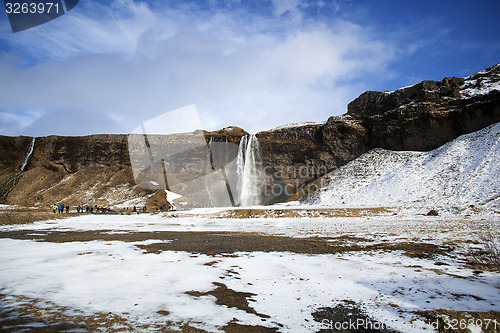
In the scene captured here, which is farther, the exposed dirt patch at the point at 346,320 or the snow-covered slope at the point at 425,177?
the snow-covered slope at the point at 425,177

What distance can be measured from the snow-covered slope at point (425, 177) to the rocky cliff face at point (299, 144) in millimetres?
2930

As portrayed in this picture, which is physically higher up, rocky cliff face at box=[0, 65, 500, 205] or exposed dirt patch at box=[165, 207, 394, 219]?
rocky cliff face at box=[0, 65, 500, 205]

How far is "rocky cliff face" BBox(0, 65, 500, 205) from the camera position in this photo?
36969 millimetres

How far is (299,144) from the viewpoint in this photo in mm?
47406

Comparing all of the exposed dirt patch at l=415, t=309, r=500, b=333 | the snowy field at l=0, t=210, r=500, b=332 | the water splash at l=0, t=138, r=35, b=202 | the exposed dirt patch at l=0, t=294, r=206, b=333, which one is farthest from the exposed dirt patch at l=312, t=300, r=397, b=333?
the water splash at l=0, t=138, r=35, b=202

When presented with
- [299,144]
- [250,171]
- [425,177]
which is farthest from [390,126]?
[250,171]

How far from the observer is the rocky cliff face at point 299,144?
121 feet

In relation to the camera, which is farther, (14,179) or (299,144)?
(14,179)

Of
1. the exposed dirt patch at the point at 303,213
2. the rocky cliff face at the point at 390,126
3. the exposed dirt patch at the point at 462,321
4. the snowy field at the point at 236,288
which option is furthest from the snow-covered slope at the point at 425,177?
the exposed dirt patch at the point at 462,321

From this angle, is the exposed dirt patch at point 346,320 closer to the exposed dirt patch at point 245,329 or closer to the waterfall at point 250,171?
the exposed dirt patch at point 245,329

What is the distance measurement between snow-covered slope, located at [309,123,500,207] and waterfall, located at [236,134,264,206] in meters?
11.4

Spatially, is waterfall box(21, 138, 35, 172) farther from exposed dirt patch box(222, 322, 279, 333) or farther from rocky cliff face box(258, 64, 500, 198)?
exposed dirt patch box(222, 322, 279, 333)

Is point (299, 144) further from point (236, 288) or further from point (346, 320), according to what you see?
point (346, 320)

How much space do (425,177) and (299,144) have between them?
70.8 feet
